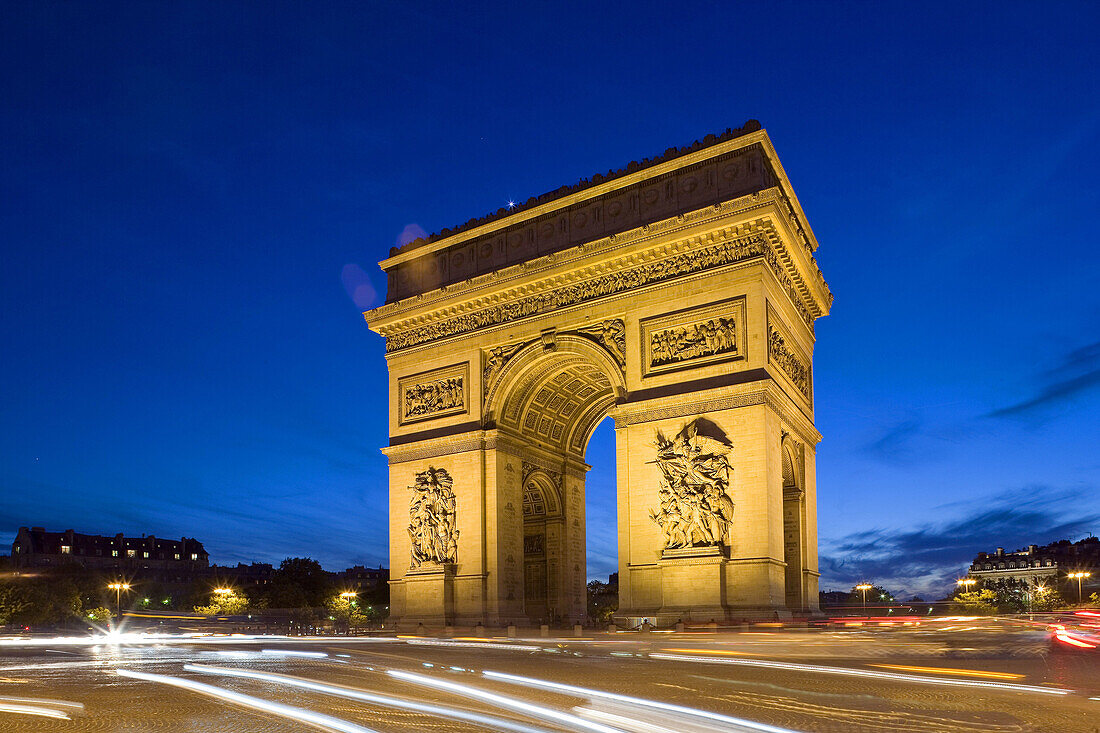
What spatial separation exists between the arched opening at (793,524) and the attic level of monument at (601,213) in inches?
267

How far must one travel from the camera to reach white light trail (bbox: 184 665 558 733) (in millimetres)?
7695

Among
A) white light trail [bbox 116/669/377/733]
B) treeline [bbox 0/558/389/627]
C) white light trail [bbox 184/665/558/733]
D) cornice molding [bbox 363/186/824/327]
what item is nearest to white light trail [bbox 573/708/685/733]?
white light trail [bbox 184/665/558/733]

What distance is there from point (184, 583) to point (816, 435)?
10123cm

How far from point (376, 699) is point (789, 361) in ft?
72.7

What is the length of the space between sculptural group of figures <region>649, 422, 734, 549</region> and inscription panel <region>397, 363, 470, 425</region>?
27.2 ft

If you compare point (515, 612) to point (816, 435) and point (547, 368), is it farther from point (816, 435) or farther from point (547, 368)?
point (816, 435)

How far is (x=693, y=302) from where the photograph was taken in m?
27.4

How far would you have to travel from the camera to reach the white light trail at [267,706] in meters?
7.60

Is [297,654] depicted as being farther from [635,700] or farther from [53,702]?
[635,700]

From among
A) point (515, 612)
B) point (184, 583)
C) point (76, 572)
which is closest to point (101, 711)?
point (515, 612)

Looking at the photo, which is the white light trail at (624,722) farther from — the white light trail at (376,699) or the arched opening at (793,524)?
the arched opening at (793,524)

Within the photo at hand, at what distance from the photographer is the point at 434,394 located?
32.8 m

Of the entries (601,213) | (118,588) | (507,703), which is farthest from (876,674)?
(118,588)

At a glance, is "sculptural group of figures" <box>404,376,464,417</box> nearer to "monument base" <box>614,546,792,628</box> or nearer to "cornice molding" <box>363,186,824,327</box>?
"cornice molding" <box>363,186,824,327</box>
